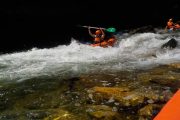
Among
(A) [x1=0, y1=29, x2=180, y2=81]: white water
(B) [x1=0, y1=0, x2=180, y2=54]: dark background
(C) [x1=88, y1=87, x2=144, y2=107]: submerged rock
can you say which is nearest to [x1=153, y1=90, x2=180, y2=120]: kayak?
(C) [x1=88, y1=87, x2=144, y2=107]: submerged rock

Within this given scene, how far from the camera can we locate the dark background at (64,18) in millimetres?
18703

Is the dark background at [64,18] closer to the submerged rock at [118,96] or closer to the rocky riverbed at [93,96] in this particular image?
the rocky riverbed at [93,96]

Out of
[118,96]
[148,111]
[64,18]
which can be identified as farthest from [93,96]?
[64,18]

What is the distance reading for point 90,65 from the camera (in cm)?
1043

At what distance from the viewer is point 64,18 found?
2077 cm

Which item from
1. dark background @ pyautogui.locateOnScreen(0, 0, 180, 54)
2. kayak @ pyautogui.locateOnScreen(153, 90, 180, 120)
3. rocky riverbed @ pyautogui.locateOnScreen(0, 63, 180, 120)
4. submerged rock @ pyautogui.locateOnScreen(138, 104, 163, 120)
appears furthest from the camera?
dark background @ pyautogui.locateOnScreen(0, 0, 180, 54)

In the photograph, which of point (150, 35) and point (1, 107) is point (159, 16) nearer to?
point (150, 35)

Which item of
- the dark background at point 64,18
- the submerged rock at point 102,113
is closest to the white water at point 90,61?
the submerged rock at point 102,113

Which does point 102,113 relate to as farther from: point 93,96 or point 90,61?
point 90,61

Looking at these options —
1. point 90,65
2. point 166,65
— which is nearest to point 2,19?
point 90,65

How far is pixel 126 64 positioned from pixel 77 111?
442 centimetres

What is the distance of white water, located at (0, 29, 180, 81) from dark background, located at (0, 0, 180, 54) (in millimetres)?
4906

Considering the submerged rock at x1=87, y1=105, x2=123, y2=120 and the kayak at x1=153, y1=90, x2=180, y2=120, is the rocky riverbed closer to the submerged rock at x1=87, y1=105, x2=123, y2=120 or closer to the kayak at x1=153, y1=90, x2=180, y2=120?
the submerged rock at x1=87, y1=105, x2=123, y2=120

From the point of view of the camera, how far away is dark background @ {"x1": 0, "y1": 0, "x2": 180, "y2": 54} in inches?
736
